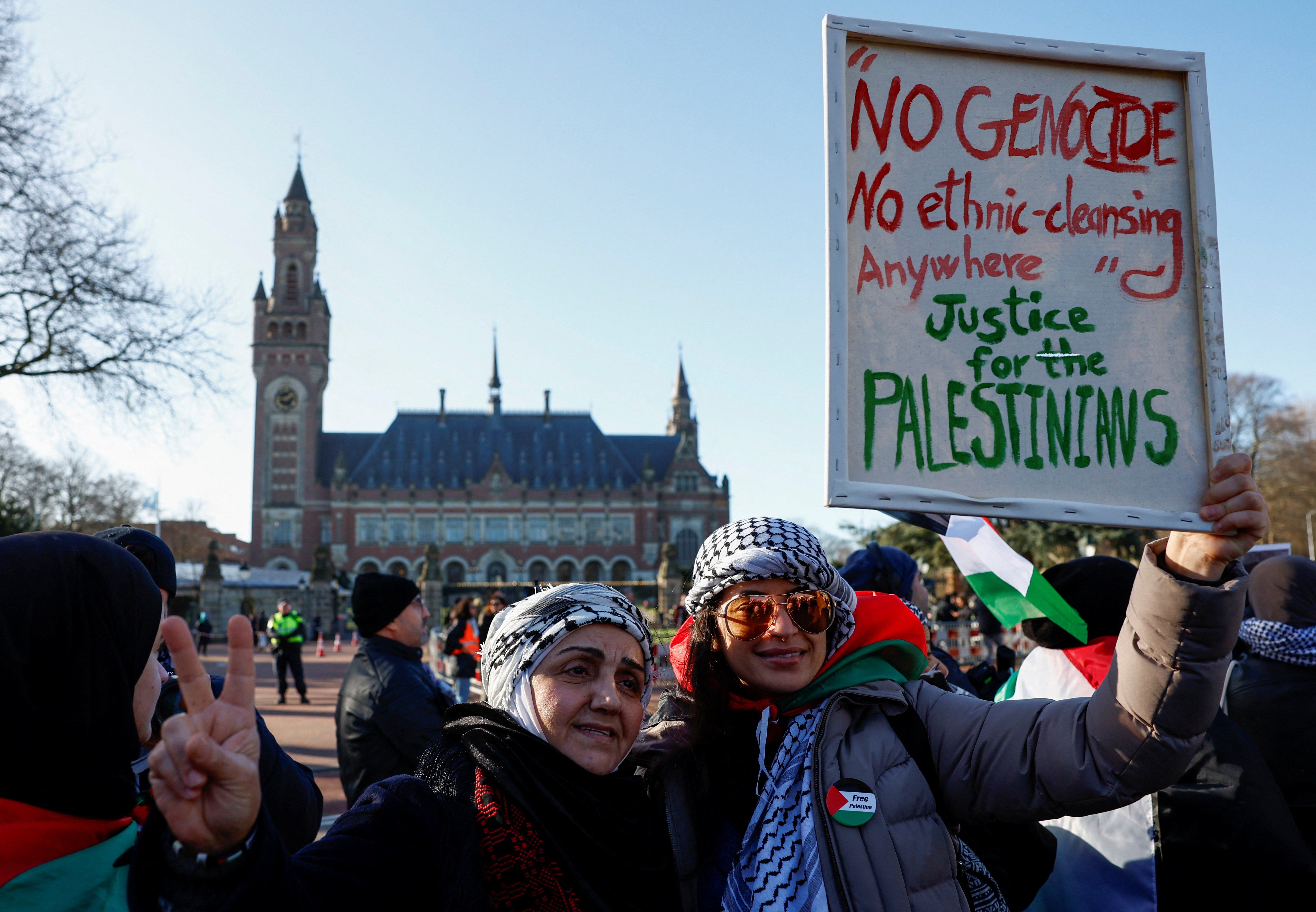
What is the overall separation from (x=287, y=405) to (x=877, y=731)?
64784mm

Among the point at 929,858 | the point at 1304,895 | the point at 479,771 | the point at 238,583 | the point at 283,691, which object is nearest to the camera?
the point at 929,858

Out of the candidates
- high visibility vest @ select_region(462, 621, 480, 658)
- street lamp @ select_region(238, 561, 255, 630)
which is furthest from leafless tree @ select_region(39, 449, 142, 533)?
high visibility vest @ select_region(462, 621, 480, 658)

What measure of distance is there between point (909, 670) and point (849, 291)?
0.86 metres

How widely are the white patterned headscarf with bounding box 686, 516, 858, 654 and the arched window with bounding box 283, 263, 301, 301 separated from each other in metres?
65.6

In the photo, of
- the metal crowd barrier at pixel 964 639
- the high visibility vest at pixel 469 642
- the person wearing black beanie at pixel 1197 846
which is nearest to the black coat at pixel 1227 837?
the person wearing black beanie at pixel 1197 846

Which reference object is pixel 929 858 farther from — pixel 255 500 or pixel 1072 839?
pixel 255 500

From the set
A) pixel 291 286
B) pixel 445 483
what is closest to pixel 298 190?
pixel 291 286

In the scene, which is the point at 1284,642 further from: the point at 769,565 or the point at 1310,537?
the point at 1310,537

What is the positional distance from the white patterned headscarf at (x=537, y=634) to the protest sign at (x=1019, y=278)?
604 millimetres

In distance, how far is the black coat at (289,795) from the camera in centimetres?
241

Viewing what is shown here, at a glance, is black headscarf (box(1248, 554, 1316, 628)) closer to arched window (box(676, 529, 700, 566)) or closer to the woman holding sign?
the woman holding sign

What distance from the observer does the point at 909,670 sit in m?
2.13

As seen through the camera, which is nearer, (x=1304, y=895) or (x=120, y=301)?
(x=1304, y=895)

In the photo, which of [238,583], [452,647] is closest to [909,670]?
[452,647]
